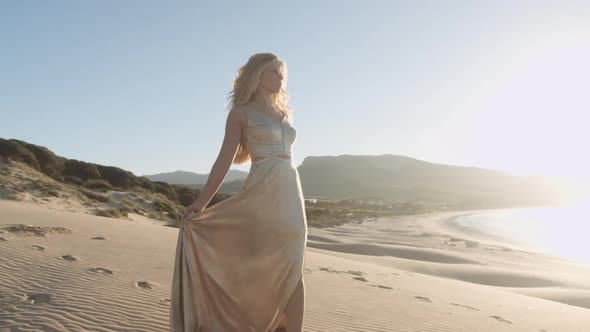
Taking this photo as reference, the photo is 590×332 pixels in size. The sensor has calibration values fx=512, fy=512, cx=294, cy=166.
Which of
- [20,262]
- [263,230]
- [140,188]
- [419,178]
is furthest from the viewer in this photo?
[419,178]

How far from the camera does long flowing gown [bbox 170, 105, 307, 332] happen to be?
3.52m

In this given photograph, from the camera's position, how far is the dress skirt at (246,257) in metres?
3.52

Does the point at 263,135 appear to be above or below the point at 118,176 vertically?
below

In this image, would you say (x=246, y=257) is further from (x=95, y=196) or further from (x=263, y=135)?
(x=95, y=196)

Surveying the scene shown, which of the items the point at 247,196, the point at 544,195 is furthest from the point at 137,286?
the point at 544,195

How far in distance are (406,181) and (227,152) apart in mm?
171742

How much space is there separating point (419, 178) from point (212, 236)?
177 m

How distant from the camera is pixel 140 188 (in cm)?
3069

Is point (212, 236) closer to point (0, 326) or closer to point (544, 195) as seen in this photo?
point (0, 326)

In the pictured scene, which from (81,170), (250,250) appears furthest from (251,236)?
(81,170)

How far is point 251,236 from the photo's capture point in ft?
11.7

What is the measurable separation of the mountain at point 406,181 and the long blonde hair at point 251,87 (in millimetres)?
131559

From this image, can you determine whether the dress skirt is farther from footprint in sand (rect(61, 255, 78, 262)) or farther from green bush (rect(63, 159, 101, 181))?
green bush (rect(63, 159, 101, 181))

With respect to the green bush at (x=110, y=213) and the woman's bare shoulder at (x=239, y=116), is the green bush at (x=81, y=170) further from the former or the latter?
the woman's bare shoulder at (x=239, y=116)
